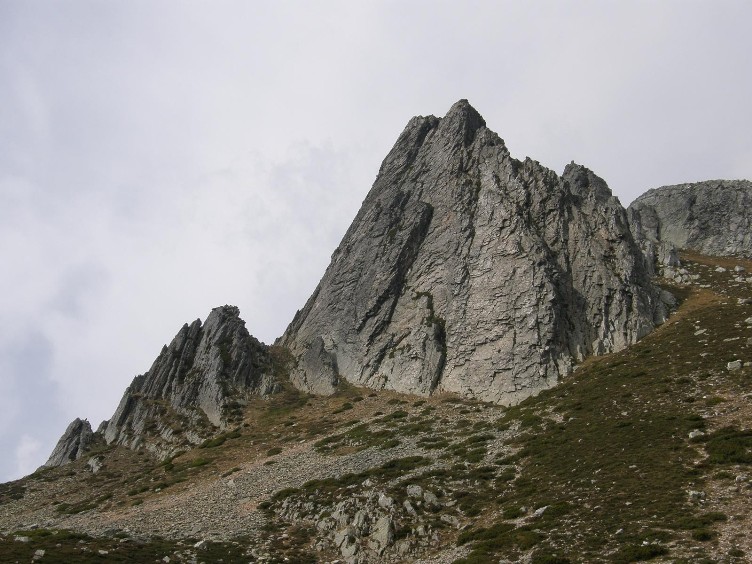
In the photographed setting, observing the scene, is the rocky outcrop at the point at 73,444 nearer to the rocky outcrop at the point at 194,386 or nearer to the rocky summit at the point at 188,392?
the rocky summit at the point at 188,392

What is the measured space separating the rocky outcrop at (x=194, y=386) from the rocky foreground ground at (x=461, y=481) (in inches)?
182

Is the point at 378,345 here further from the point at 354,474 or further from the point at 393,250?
the point at 354,474

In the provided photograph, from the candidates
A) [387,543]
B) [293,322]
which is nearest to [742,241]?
[293,322]

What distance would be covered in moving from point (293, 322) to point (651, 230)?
83.6 m

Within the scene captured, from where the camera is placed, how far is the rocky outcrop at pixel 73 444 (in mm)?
77812

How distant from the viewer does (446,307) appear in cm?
8288

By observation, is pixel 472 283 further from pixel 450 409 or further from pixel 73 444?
pixel 73 444

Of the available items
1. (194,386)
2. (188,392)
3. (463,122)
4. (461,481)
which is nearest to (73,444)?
(188,392)

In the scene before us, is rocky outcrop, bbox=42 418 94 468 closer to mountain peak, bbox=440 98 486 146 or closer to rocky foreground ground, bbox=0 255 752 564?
rocky foreground ground, bbox=0 255 752 564

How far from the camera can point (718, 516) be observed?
98.2ft

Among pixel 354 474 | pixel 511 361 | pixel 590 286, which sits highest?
pixel 590 286

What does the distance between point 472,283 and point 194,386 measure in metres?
41.7

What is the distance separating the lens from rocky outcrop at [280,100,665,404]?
72688 mm

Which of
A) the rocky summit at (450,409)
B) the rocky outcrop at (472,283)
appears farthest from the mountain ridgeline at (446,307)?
the rocky summit at (450,409)
